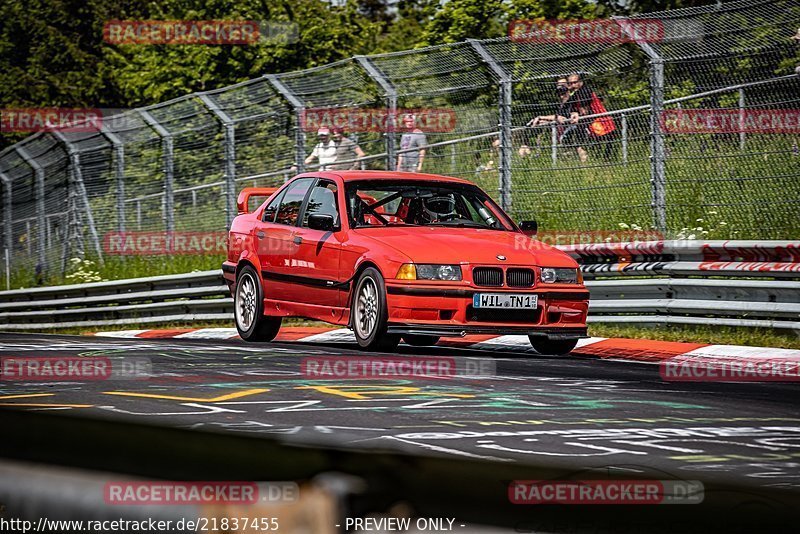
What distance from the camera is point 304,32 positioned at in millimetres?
35156

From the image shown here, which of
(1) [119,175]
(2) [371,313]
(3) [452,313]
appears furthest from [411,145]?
(1) [119,175]

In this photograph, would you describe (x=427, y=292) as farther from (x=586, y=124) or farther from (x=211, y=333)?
(x=211, y=333)

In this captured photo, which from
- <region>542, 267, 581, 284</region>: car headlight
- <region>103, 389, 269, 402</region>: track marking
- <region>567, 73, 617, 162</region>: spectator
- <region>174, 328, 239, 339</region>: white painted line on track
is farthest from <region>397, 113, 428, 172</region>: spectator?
<region>103, 389, 269, 402</region>: track marking

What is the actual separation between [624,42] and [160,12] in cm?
2682

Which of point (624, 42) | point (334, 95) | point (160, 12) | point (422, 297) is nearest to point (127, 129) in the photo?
point (334, 95)

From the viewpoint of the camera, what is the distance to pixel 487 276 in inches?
390

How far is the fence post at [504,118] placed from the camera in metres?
13.9

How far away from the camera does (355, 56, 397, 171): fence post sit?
50.7 feet

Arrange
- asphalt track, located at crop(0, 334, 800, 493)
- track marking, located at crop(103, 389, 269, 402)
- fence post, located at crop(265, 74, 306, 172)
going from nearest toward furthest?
1. asphalt track, located at crop(0, 334, 800, 493)
2. track marking, located at crop(103, 389, 269, 402)
3. fence post, located at crop(265, 74, 306, 172)

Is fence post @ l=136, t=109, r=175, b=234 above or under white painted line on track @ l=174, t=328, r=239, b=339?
above

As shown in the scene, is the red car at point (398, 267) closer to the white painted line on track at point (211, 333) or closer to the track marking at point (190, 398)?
the track marking at point (190, 398)

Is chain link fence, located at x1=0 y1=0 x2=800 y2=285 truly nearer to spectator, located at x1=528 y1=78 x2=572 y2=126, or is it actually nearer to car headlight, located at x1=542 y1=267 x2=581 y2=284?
spectator, located at x1=528 y1=78 x2=572 y2=126

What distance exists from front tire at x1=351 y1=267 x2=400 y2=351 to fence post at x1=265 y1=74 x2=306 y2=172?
662 cm

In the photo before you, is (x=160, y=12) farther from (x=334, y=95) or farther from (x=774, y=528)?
(x=774, y=528)
